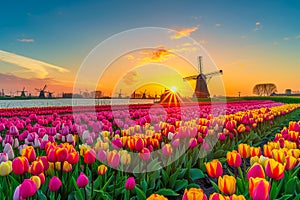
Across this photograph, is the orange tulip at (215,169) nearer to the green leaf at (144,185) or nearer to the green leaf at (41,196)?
the green leaf at (144,185)

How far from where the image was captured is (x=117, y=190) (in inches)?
115

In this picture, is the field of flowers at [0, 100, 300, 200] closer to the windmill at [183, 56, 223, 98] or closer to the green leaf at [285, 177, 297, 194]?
the green leaf at [285, 177, 297, 194]

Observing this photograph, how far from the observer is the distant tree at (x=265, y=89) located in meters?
85.6

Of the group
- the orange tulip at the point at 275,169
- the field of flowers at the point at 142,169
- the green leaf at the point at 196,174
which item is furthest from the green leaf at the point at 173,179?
the orange tulip at the point at 275,169

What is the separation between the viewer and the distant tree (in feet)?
281

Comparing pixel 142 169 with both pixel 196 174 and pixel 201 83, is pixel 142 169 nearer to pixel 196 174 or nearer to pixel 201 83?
pixel 196 174

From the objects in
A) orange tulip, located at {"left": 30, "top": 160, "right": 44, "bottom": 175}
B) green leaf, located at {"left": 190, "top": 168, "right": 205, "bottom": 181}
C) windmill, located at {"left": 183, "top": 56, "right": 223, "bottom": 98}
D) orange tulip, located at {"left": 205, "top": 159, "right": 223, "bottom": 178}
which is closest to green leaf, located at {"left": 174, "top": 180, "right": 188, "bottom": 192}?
green leaf, located at {"left": 190, "top": 168, "right": 205, "bottom": 181}

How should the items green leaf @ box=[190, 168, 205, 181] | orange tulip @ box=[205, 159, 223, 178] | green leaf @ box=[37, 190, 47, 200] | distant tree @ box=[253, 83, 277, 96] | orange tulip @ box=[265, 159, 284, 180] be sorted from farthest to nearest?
distant tree @ box=[253, 83, 277, 96] → green leaf @ box=[190, 168, 205, 181] → green leaf @ box=[37, 190, 47, 200] → orange tulip @ box=[205, 159, 223, 178] → orange tulip @ box=[265, 159, 284, 180]

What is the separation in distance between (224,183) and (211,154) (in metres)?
2.85

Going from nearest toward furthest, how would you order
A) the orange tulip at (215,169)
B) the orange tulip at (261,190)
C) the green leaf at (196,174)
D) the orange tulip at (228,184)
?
1. the orange tulip at (261,190)
2. the orange tulip at (228,184)
3. the orange tulip at (215,169)
4. the green leaf at (196,174)

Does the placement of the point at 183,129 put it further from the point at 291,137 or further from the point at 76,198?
the point at 76,198

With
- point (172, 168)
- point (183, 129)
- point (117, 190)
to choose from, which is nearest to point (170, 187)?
point (172, 168)

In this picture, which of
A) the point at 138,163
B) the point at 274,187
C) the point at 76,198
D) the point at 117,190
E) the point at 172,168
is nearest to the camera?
the point at 274,187

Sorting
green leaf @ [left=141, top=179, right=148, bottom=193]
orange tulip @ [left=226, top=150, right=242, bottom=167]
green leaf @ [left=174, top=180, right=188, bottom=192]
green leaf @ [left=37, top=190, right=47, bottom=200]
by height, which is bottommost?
green leaf @ [left=174, top=180, right=188, bottom=192]
